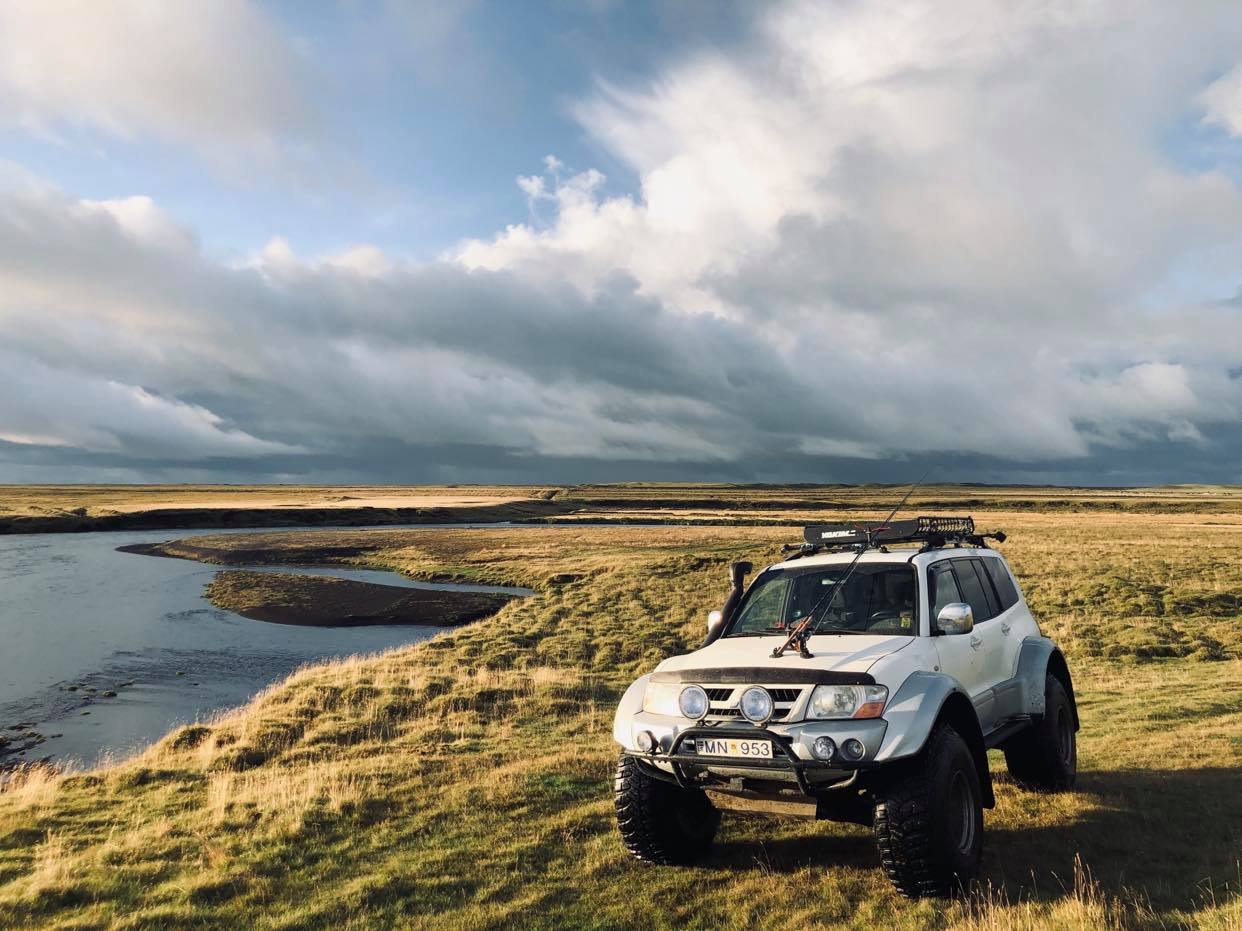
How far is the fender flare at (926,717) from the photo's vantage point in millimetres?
5762

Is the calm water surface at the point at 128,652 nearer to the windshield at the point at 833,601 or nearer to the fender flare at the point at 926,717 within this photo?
the windshield at the point at 833,601

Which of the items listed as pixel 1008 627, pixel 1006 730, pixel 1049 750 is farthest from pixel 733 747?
pixel 1049 750

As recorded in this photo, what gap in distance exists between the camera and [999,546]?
146 ft

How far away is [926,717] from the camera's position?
19.5 ft

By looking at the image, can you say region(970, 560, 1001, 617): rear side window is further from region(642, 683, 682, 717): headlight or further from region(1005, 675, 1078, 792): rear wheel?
region(642, 683, 682, 717): headlight

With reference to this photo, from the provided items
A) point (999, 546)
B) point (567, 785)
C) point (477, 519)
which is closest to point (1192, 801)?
point (567, 785)

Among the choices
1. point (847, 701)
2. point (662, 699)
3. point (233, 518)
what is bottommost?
point (233, 518)

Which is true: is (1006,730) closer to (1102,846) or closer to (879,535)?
(1102,846)

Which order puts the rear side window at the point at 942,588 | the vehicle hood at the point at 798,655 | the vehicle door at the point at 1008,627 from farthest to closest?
the vehicle door at the point at 1008,627 < the rear side window at the point at 942,588 < the vehicle hood at the point at 798,655

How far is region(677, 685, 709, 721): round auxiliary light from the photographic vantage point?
247 inches

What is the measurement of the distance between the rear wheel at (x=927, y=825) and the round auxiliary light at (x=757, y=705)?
98 centimetres

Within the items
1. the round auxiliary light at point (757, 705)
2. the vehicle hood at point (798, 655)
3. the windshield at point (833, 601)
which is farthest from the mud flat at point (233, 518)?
the round auxiliary light at point (757, 705)

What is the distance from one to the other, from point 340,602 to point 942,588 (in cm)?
3759

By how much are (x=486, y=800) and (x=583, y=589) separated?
1131 inches
